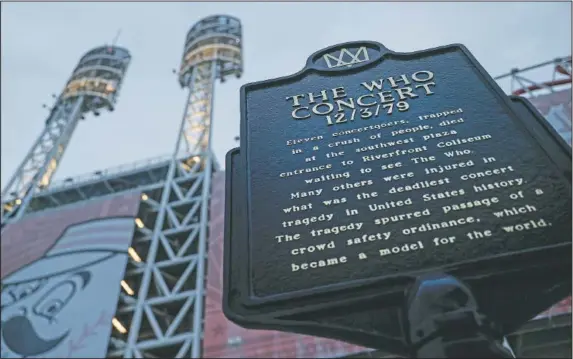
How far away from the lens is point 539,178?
366 cm

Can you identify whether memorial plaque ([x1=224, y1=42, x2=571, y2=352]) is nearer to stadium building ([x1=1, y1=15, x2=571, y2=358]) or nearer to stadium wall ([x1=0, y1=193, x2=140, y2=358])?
stadium building ([x1=1, y1=15, x2=571, y2=358])

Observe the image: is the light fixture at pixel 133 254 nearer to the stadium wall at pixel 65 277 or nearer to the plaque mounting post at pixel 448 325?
the stadium wall at pixel 65 277

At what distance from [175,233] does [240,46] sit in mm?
20099

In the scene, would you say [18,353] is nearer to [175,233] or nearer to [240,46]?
[175,233]

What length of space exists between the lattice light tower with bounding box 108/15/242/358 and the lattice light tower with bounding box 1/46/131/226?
9.92 meters

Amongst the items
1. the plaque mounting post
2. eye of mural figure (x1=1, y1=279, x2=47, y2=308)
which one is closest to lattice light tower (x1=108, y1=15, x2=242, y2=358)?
eye of mural figure (x1=1, y1=279, x2=47, y2=308)

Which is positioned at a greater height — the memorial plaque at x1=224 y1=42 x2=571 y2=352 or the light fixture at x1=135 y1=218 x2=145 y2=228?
the light fixture at x1=135 y1=218 x2=145 y2=228

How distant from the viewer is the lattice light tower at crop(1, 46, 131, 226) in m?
32.2

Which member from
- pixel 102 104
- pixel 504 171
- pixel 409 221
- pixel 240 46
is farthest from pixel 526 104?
pixel 102 104

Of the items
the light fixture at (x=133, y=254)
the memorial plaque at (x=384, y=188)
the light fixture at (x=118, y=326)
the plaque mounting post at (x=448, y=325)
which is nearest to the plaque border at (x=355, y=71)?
the memorial plaque at (x=384, y=188)

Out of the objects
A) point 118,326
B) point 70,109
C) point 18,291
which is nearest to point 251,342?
point 118,326

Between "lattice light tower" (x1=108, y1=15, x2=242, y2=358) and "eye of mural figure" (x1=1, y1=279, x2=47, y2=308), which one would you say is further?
"eye of mural figure" (x1=1, y1=279, x2=47, y2=308)

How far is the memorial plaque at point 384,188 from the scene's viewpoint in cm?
315

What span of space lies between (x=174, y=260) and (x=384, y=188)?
64.3ft
